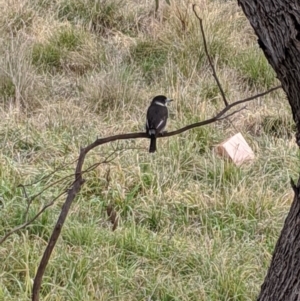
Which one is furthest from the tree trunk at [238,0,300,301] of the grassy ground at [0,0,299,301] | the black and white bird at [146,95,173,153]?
the black and white bird at [146,95,173,153]

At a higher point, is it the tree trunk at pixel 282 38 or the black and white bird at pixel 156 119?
the black and white bird at pixel 156 119

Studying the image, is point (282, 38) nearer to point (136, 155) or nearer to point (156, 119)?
point (156, 119)

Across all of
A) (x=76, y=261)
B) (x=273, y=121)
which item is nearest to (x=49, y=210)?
(x=76, y=261)

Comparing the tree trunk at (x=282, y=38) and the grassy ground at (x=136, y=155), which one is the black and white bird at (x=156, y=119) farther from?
the tree trunk at (x=282, y=38)

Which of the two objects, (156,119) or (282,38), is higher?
(156,119)

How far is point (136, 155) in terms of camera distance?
4227 mm

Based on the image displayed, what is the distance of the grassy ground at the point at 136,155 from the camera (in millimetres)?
3250

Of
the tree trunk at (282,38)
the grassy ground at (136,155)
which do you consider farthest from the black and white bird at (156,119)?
the tree trunk at (282,38)

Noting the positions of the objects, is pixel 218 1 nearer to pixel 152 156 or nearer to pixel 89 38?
pixel 89 38

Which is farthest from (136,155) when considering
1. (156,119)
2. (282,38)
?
(282,38)

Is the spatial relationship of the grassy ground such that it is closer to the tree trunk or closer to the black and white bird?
the black and white bird

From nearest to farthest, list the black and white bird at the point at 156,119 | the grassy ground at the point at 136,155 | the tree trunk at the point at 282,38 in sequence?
1. the tree trunk at the point at 282,38
2. the grassy ground at the point at 136,155
3. the black and white bird at the point at 156,119

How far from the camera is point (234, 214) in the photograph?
3.79 metres

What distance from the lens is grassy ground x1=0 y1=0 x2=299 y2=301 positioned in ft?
10.7
